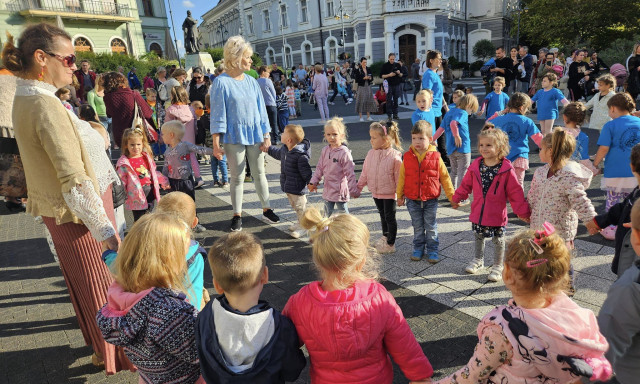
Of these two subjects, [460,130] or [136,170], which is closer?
[136,170]

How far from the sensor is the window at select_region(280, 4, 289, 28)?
49941mm

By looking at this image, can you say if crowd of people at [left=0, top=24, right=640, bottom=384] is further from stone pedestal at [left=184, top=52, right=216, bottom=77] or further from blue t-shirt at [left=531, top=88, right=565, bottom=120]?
stone pedestal at [left=184, top=52, right=216, bottom=77]

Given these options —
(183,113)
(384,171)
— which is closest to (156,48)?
(183,113)

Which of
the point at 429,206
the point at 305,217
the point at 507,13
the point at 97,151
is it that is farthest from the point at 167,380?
the point at 507,13

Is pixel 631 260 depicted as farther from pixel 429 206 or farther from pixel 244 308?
pixel 244 308

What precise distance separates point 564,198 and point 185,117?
225 inches

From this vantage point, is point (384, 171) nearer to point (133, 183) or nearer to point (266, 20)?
point (133, 183)

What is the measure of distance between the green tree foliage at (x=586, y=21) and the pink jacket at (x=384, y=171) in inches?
1056

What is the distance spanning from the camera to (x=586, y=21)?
25469 millimetres

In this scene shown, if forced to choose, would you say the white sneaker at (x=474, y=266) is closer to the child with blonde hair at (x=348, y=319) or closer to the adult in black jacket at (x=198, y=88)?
the child with blonde hair at (x=348, y=319)

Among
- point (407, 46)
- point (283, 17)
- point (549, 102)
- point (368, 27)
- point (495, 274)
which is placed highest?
point (283, 17)

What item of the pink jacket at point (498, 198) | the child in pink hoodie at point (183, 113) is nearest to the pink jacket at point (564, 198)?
the pink jacket at point (498, 198)

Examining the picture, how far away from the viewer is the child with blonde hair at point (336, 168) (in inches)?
174

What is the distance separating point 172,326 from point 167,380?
1.10 feet
